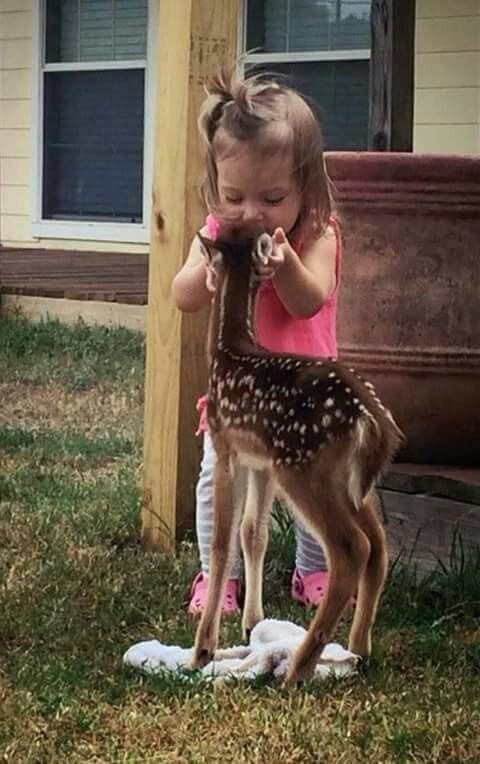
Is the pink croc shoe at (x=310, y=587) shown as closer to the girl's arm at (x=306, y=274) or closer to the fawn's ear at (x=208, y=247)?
the girl's arm at (x=306, y=274)

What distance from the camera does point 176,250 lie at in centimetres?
468

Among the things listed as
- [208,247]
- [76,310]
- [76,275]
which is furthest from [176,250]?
[76,275]

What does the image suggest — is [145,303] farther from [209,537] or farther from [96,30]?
[209,537]

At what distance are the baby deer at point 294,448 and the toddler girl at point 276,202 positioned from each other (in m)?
0.10

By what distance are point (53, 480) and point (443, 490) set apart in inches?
65.6

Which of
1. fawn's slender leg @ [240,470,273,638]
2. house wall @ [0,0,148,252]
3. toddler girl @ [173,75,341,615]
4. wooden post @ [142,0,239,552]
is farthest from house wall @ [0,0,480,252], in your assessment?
fawn's slender leg @ [240,470,273,638]

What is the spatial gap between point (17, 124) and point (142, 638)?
29.9 feet

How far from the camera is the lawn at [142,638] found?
3.09m

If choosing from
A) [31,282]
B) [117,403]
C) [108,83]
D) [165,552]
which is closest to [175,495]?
[165,552]

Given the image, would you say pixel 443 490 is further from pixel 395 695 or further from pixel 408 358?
pixel 395 695

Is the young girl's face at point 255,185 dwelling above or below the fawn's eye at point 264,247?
above

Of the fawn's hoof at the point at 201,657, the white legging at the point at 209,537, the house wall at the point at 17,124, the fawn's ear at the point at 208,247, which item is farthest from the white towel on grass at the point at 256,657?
the house wall at the point at 17,124

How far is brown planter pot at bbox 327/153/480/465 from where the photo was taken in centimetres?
452

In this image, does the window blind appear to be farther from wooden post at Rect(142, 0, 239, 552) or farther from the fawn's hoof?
the fawn's hoof
